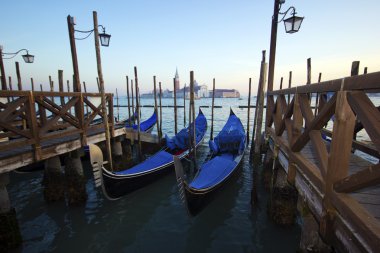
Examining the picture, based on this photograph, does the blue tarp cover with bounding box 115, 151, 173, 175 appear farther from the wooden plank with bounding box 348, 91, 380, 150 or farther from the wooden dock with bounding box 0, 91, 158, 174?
the wooden plank with bounding box 348, 91, 380, 150

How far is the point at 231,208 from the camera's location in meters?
6.06

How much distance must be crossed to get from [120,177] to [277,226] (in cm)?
408

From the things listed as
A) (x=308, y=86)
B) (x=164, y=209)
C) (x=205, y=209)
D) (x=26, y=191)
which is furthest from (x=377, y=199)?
(x=26, y=191)

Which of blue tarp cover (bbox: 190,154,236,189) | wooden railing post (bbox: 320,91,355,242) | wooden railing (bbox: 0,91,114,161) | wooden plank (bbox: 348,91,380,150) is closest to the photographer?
wooden plank (bbox: 348,91,380,150)

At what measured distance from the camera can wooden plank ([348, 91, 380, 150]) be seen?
134 centimetres

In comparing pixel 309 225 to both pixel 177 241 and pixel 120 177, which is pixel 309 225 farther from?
pixel 120 177

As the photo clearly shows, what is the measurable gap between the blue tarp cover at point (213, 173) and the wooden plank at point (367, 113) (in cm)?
409

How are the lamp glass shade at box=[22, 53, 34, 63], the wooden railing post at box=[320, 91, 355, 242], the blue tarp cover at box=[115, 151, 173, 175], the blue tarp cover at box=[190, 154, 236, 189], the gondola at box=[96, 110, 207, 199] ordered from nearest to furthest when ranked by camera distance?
the wooden railing post at box=[320, 91, 355, 242]
the blue tarp cover at box=[190, 154, 236, 189]
the gondola at box=[96, 110, 207, 199]
the blue tarp cover at box=[115, 151, 173, 175]
the lamp glass shade at box=[22, 53, 34, 63]

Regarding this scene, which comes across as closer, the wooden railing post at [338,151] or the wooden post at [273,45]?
the wooden railing post at [338,151]

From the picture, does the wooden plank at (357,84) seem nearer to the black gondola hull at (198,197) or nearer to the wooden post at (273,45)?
the black gondola hull at (198,197)

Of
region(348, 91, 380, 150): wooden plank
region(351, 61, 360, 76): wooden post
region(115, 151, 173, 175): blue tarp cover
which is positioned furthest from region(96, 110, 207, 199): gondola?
region(351, 61, 360, 76): wooden post

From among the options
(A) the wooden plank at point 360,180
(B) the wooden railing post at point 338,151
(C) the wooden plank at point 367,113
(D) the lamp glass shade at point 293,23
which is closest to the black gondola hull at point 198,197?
(B) the wooden railing post at point 338,151

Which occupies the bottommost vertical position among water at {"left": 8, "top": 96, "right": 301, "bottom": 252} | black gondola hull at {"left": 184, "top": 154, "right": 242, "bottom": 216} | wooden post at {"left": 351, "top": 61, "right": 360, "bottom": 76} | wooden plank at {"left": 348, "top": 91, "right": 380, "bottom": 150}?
water at {"left": 8, "top": 96, "right": 301, "bottom": 252}

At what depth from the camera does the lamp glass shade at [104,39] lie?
5.88 metres
